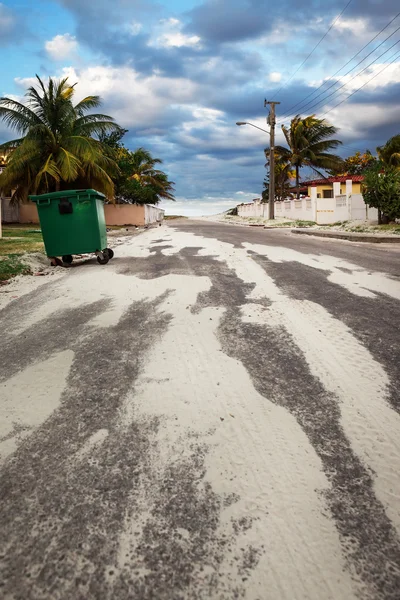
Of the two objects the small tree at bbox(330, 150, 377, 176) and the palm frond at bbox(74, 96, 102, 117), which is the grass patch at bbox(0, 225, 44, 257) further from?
the small tree at bbox(330, 150, 377, 176)

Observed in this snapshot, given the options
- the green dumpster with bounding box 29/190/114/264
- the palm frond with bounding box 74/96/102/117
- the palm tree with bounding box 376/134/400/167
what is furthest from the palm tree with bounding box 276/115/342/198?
the green dumpster with bounding box 29/190/114/264

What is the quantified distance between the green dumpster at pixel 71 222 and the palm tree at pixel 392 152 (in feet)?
108

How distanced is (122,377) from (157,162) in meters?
49.5

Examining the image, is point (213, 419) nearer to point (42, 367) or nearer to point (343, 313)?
point (42, 367)

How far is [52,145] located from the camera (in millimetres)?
25547

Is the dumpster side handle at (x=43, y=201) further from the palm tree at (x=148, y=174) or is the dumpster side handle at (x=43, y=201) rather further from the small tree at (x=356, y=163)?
the small tree at (x=356, y=163)

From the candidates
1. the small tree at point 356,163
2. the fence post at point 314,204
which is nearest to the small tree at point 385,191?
the fence post at point 314,204

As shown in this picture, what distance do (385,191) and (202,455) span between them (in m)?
19.8

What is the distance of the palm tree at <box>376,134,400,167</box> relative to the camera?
119ft

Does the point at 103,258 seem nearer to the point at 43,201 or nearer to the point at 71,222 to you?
the point at 71,222

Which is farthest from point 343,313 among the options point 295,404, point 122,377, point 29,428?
point 29,428

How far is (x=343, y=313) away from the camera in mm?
4820

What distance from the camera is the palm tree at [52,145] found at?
24.5 m

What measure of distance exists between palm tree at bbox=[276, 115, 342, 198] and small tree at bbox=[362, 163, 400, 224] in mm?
23359
